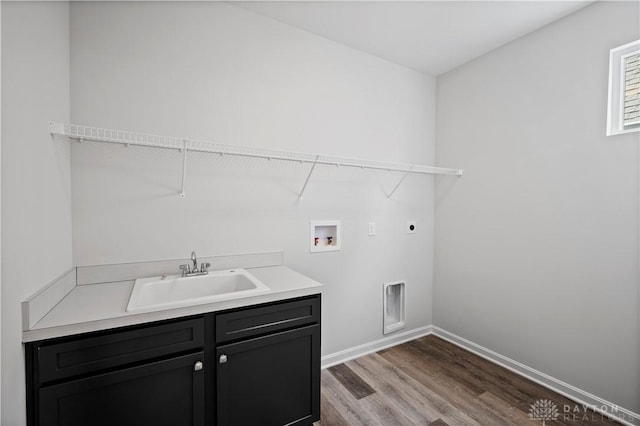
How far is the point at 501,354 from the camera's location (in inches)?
92.6

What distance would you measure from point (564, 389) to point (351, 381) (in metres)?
1.46

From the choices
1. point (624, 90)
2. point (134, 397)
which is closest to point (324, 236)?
point (134, 397)

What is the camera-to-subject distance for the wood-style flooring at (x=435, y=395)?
1.74 m

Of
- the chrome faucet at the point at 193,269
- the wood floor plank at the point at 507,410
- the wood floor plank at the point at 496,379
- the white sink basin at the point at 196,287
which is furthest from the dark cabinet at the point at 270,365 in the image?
the wood floor plank at the point at 496,379

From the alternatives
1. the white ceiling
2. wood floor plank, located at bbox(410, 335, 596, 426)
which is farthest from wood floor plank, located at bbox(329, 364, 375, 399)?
the white ceiling

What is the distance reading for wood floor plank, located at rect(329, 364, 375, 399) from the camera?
78.3 inches

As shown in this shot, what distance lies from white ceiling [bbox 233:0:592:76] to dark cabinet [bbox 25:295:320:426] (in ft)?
6.25

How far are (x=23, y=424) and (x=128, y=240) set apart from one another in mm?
856

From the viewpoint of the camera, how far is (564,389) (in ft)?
6.47

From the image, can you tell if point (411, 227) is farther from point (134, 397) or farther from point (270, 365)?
point (134, 397)

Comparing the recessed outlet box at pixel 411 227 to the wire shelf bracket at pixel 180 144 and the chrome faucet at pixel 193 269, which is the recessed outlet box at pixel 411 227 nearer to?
the wire shelf bracket at pixel 180 144

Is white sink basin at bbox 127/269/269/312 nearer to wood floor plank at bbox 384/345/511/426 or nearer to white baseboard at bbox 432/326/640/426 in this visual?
wood floor plank at bbox 384/345/511/426

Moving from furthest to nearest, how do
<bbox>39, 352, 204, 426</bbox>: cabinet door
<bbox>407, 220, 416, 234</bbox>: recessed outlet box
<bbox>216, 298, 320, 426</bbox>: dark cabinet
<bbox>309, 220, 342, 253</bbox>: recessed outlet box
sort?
<bbox>407, 220, 416, 234</bbox>: recessed outlet box
<bbox>309, 220, 342, 253</bbox>: recessed outlet box
<bbox>216, 298, 320, 426</bbox>: dark cabinet
<bbox>39, 352, 204, 426</bbox>: cabinet door

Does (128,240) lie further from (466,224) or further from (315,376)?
→ (466,224)
